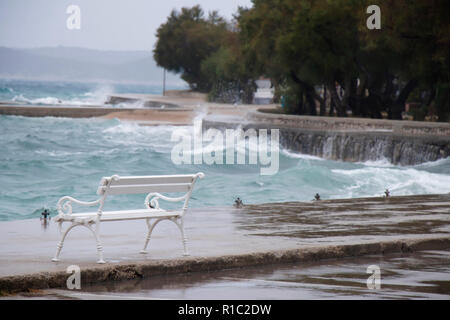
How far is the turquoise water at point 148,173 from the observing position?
26125 millimetres

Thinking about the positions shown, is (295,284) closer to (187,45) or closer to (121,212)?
(121,212)

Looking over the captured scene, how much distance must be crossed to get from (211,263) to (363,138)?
28193 millimetres

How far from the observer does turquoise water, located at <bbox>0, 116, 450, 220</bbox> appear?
26.1 metres

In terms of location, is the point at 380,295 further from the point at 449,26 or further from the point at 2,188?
the point at 449,26

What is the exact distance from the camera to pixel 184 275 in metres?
8.45

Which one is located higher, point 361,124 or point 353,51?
point 353,51

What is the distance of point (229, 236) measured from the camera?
10438 mm

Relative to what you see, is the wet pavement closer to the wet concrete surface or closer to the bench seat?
the wet concrete surface

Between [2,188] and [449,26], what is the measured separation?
62.9 ft

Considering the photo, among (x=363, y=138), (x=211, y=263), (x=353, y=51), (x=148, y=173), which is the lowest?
(x=148, y=173)

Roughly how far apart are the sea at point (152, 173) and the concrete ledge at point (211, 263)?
1191 centimetres

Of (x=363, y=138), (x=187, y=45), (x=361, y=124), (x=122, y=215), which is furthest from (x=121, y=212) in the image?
(x=187, y=45)

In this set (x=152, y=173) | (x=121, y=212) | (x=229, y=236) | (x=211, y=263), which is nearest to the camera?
(x=211, y=263)
